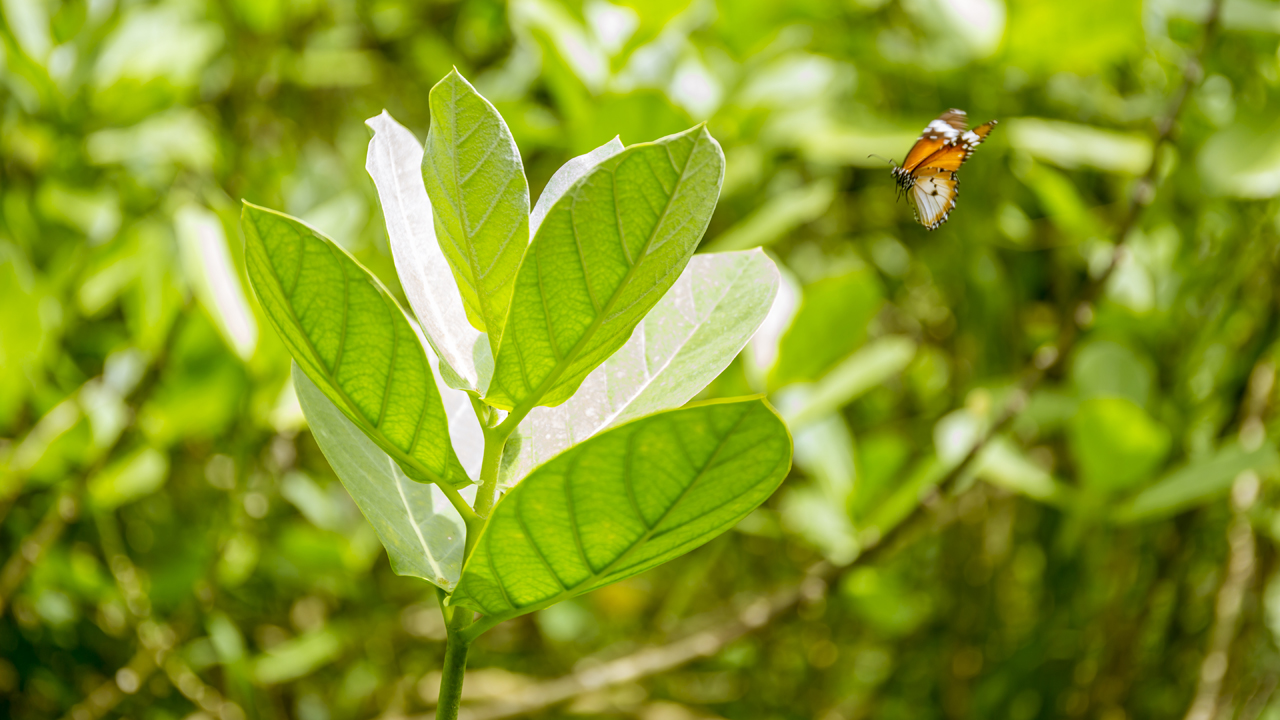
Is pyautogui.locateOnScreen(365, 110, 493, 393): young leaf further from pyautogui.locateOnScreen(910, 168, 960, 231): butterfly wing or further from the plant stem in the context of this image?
pyautogui.locateOnScreen(910, 168, 960, 231): butterfly wing

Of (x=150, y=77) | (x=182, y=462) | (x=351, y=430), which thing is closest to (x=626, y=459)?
(x=351, y=430)

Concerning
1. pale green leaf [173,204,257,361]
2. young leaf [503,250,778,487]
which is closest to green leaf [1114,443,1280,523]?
young leaf [503,250,778,487]

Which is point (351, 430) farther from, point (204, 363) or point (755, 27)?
point (755, 27)

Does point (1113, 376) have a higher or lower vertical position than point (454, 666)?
lower

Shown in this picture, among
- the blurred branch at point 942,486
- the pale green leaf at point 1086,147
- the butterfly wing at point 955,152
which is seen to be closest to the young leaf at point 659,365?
the butterfly wing at point 955,152

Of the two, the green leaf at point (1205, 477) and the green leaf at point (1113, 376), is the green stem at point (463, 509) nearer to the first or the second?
the green leaf at point (1205, 477)

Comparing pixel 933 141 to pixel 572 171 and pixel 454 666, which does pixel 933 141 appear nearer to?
pixel 572 171

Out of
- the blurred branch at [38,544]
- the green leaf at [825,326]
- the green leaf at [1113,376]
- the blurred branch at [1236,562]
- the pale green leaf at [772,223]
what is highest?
the pale green leaf at [772,223]

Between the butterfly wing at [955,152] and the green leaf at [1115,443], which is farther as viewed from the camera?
the green leaf at [1115,443]

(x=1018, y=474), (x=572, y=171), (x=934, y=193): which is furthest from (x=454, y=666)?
(x=1018, y=474)
